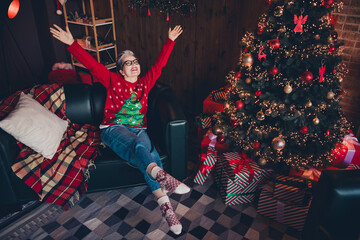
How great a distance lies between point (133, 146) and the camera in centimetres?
193

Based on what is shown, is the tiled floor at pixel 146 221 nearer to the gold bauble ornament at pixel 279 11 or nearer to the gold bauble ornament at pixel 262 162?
the gold bauble ornament at pixel 262 162

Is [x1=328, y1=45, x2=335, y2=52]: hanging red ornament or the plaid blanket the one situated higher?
[x1=328, y1=45, x2=335, y2=52]: hanging red ornament

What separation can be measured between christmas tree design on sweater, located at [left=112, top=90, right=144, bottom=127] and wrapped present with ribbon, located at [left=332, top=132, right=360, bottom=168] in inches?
64.4

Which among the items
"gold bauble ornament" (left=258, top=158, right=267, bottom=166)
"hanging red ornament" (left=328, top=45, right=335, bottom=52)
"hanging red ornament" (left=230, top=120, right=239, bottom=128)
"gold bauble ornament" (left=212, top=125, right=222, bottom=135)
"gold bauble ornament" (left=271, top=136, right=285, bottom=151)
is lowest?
"gold bauble ornament" (left=258, top=158, right=267, bottom=166)

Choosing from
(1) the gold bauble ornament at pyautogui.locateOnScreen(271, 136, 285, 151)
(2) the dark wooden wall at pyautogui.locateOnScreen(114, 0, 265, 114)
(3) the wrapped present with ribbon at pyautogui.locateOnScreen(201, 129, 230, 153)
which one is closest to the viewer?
(1) the gold bauble ornament at pyautogui.locateOnScreen(271, 136, 285, 151)

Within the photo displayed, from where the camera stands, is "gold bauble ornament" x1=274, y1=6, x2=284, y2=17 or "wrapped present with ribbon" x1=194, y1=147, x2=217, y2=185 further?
"wrapped present with ribbon" x1=194, y1=147, x2=217, y2=185

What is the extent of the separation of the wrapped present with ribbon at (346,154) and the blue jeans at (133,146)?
1467 millimetres

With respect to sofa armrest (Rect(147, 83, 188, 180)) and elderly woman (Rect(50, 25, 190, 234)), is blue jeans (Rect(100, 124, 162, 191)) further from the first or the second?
sofa armrest (Rect(147, 83, 188, 180))

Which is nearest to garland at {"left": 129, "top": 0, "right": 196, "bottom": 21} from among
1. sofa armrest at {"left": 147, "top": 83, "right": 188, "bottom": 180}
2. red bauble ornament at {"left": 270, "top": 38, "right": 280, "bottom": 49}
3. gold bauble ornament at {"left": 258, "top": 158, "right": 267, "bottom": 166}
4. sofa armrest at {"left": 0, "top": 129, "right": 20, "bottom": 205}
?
sofa armrest at {"left": 147, "top": 83, "right": 188, "bottom": 180}

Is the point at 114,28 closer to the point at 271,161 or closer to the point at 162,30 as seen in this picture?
the point at 162,30

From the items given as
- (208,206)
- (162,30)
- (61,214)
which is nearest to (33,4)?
(162,30)

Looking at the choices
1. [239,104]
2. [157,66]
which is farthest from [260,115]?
[157,66]

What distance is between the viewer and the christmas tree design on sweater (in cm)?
218

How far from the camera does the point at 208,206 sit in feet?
7.04
